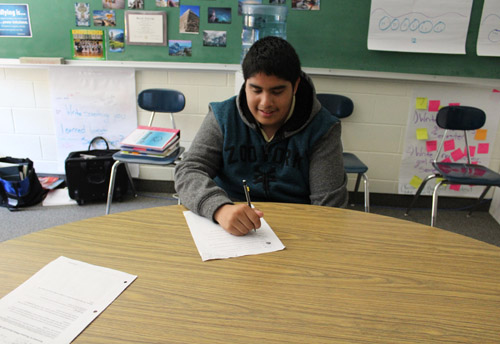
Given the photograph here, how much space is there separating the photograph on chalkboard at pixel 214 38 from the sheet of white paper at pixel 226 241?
1.96 metres

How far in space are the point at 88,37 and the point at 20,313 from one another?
2.55 m

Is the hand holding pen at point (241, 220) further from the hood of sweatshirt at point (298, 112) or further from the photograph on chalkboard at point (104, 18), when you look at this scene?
the photograph on chalkboard at point (104, 18)

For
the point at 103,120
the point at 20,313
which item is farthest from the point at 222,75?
the point at 20,313

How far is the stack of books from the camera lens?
7.36ft

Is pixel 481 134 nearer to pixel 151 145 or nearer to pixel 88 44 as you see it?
pixel 151 145

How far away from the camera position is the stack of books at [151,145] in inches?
88.4

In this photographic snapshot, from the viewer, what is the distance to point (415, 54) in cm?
254

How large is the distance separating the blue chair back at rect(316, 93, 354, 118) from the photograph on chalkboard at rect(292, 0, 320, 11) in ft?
1.93

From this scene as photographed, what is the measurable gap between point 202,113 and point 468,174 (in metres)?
1.87

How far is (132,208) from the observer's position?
2.73 meters

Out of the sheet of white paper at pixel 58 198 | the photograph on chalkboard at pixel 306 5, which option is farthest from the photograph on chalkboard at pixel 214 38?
the sheet of white paper at pixel 58 198

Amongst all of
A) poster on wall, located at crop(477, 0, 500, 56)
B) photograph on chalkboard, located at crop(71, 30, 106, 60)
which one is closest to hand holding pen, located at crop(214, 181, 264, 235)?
photograph on chalkboard, located at crop(71, 30, 106, 60)

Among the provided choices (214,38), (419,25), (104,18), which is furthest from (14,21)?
(419,25)

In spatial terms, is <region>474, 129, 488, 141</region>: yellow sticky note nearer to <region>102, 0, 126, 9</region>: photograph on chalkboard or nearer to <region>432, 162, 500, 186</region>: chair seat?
<region>432, 162, 500, 186</region>: chair seat
